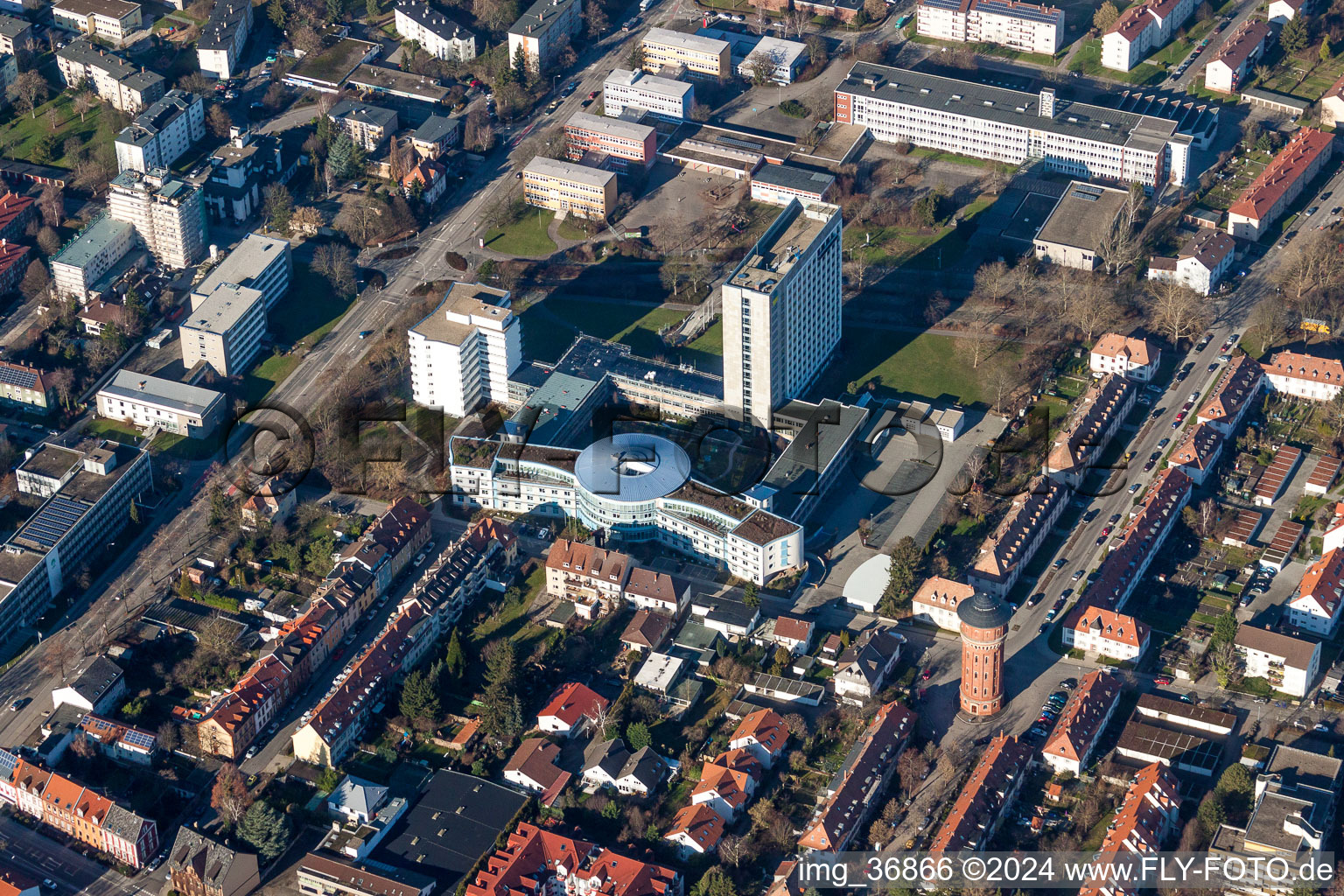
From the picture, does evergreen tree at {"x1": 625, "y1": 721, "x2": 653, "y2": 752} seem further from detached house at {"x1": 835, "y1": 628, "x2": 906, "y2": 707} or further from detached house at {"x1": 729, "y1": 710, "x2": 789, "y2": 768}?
detached house at {"x1": 835, "y1": 628, "x2": 906, "y2": 707}

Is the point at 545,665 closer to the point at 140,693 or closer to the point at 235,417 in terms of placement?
the point at 140,693

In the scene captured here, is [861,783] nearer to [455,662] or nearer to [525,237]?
[455,662]

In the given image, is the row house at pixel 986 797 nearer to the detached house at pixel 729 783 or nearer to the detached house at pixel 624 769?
the detached house at pixel 729 783

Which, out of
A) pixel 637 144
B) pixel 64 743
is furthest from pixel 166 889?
pixel 637 144

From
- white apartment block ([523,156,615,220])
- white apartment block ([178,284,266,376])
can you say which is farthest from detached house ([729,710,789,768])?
white apartment block ([523,156,615,220])

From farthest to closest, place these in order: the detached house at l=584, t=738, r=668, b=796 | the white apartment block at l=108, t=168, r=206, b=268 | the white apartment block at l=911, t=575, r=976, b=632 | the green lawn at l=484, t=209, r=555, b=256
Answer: the green lawn at l=484, t=209, r=555, b=256
the white apartment block at l=108, t=168, r=206, b=268
the white apartment block at l=911, t=575, r=976, b=632
the detached house at l=584, t=738, r=668, b=796

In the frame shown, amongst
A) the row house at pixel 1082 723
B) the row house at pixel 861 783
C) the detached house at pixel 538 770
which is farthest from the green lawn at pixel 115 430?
the row house at pixel 1082 723

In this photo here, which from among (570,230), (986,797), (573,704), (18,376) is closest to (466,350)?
(570,230)
